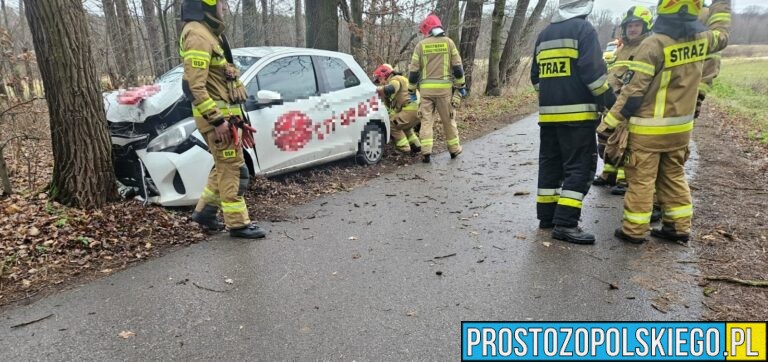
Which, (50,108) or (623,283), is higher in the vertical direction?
(50,108)

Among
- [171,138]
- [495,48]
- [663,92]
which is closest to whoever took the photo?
[663,92]

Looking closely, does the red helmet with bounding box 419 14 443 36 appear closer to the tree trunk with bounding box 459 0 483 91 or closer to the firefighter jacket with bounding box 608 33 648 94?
the firefighter jacket with bounding box 608 33 648 94

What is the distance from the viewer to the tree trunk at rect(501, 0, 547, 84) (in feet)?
63.3

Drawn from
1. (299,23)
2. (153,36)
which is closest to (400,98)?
(153,36)

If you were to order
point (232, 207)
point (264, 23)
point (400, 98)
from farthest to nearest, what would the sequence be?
point (264, 23) → point (400, 98) → point (232, 207)

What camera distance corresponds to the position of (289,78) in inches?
232

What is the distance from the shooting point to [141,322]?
3.03 meters

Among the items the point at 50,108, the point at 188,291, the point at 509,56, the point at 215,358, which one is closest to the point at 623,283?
the point at 215,358

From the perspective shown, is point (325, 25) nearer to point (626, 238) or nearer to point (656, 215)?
point (656, 215)

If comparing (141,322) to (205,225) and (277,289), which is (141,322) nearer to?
(277,289)

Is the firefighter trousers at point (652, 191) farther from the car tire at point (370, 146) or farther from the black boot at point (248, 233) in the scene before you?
the car tire at point (370, 146)

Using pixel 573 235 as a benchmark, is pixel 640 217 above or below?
above

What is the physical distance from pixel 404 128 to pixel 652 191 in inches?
182

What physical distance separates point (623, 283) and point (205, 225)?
365 cm
